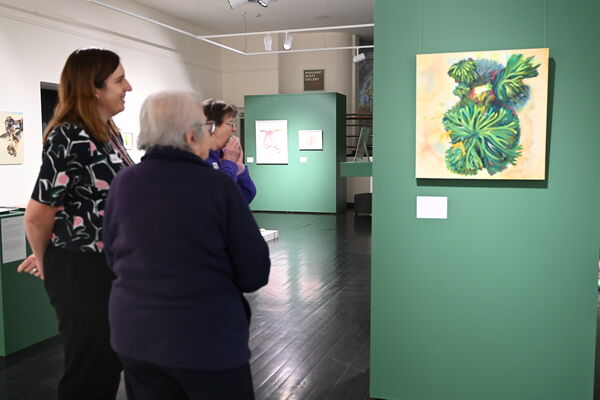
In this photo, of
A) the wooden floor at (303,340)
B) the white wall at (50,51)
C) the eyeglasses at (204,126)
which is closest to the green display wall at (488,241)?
the wooden floor at (303,340)

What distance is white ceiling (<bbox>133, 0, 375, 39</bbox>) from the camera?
41.3 ft

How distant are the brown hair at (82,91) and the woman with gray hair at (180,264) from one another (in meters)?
0.57

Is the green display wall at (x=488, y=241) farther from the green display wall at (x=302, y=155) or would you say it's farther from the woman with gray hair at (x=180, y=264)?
the green display wall at (x=302, y=155)

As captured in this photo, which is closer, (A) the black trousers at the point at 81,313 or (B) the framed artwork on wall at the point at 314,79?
(A) the black trousers at the point at 81,313

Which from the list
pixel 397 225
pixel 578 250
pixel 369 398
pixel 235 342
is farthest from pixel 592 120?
pixel 235 342

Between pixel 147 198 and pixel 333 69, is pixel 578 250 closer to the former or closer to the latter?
pixel 147 198

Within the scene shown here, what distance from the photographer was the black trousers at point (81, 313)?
2203mm

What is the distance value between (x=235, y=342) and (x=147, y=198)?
0.51 metres

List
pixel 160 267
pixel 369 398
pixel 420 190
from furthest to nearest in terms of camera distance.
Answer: pixel 369 398, pixel 420 190, pixel 160 267

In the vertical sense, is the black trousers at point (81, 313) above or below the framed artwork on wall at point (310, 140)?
Answer: below

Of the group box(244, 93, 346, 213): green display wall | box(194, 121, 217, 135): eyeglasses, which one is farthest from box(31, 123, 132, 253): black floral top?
box(244, 93, 346, 213): green display wall

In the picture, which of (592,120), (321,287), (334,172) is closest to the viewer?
(592,120)

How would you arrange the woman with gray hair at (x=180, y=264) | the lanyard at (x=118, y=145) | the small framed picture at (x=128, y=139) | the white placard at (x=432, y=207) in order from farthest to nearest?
the small framed picture at (x=128, y=139) → the white placard at (x=432, y=207) → the lanyard at (x=118, y=145) → the woman with gray hair at (x=180, y=264)

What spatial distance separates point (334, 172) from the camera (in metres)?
14.1
